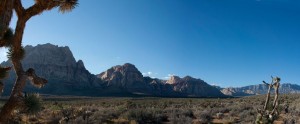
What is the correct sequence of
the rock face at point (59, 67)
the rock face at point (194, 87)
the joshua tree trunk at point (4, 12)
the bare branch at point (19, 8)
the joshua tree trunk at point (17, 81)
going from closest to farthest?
the joshua tree trunk at point (4, 12), the joshua tree trunk at point (17, 81), the bare branch at point (19, 8), the rock face at point (59, 67), the rock face at point (194, 87)

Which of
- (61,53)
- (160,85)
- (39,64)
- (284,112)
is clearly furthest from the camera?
(160,85)

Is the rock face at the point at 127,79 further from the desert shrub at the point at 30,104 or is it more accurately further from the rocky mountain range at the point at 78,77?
the desert shrub at the point at 30,104

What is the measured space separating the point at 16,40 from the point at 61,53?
126868mm

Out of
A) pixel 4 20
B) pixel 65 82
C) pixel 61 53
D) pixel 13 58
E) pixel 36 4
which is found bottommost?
pixel 13 58

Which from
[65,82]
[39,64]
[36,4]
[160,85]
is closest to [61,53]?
[39,64]

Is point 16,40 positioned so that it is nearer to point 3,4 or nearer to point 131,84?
point 3,4

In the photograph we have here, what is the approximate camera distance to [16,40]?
22.8 ft

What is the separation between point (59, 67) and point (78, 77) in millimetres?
7584

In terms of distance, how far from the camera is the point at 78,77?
12019cm

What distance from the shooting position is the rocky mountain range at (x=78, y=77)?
348 ft

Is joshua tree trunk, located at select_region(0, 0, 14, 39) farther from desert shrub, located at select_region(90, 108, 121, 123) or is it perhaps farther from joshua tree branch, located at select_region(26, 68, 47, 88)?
desert shrub, located at select_region(90, 108, 121, 123)

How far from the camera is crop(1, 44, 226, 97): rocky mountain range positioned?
348 feet

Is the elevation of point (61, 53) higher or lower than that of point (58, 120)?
higher

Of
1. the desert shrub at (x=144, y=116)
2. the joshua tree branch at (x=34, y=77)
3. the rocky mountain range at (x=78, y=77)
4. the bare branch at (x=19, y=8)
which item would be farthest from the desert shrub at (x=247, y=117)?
the rocky mountain range at (x=78, y=77)
